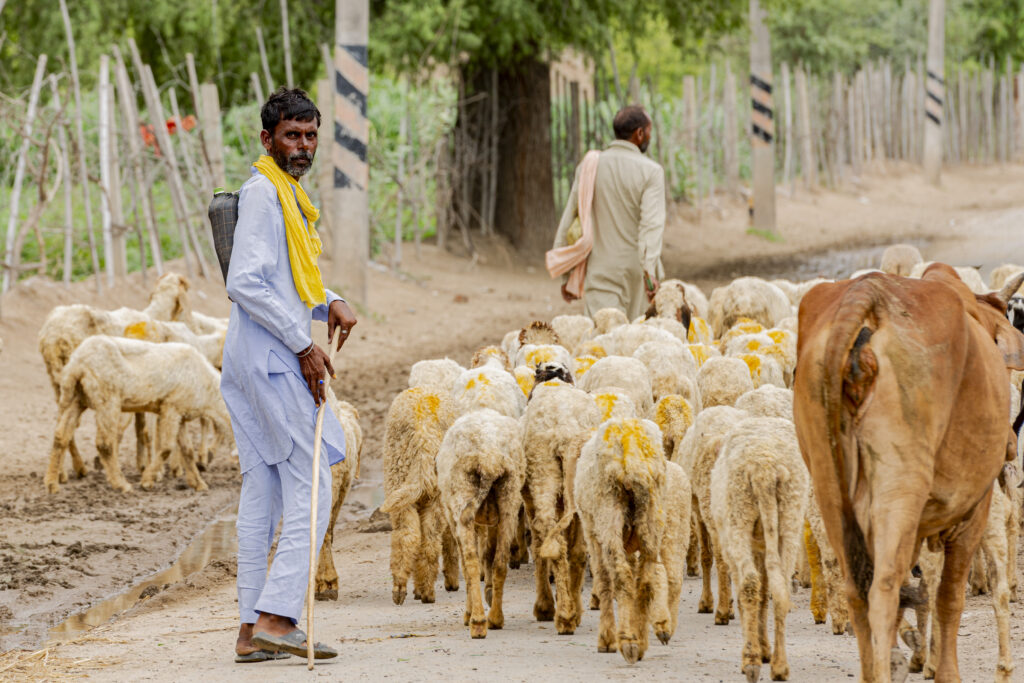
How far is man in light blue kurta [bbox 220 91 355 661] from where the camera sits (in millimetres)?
5066

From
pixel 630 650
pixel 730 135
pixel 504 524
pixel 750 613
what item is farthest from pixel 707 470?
pixel 730 135

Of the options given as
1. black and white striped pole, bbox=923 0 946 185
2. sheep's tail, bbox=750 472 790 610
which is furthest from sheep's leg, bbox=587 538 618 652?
black and white striped pole, bbox=923 0 946 185

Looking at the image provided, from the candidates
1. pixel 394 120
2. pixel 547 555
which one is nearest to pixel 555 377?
pixel 547 555

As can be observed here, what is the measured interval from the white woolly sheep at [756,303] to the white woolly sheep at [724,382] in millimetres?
2818

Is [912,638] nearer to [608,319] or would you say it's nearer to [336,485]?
[336,485]

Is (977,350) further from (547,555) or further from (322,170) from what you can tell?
(322,170)

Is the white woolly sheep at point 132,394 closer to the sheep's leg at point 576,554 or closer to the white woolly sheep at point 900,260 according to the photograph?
the sheep's leg at point 576,554

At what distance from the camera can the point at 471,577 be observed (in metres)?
5.61

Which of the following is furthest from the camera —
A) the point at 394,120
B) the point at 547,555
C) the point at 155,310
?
the point at 394,120

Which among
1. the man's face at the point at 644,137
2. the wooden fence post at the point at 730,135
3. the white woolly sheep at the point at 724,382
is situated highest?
the wooden fence post at the point at 730,135

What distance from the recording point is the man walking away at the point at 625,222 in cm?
930

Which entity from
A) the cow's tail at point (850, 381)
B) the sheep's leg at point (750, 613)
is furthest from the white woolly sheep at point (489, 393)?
the cow's tail at point (850, 381)

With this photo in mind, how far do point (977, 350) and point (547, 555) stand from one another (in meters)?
2.09

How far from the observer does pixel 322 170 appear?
16750 mm
